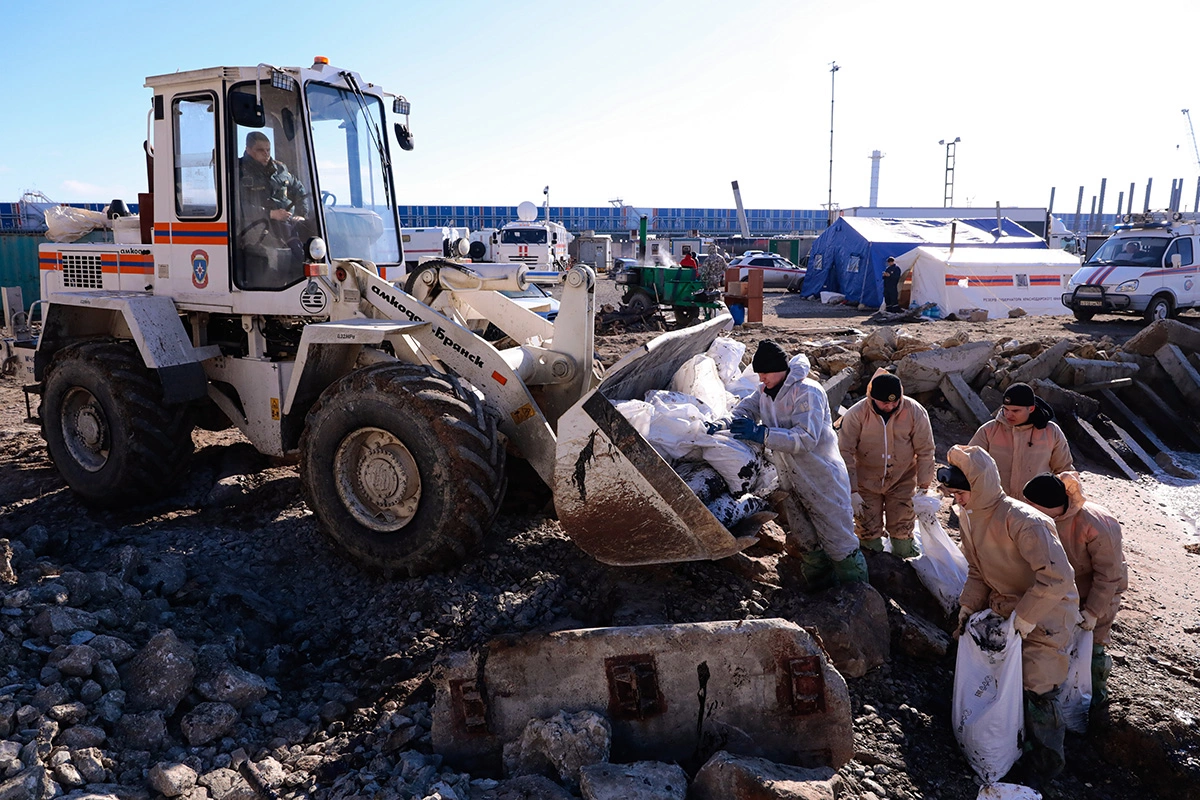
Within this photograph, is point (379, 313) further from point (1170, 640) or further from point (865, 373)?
point (865, 373)

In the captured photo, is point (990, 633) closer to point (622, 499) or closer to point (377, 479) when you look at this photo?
point (622, 499)

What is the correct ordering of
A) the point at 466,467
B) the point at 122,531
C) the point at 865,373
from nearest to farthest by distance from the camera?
the point at 466,467
the point at 122,531
the point at 865,373

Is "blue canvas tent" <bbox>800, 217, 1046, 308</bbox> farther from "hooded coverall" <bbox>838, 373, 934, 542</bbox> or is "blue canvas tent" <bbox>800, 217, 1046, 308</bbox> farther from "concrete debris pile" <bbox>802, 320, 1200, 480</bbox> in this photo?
"hooded coverall" <bbox>838, 373, 934, 542</bbox>

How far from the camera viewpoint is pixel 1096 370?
10781 mm

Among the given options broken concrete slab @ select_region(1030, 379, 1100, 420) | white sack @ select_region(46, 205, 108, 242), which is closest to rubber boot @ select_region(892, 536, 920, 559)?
broken concrete slab @ select_region(1030, 379, 1100, 420)

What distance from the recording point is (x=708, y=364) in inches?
232

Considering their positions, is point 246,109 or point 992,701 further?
point 246,109

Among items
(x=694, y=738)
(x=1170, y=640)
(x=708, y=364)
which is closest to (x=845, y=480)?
(x=708, y=364)

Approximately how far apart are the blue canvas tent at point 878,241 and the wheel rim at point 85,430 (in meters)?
20.2

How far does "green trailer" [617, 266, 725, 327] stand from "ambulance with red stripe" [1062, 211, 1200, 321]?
735cm

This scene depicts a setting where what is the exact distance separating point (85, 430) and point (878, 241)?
819 inches

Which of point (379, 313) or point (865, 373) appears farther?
point (865, 373)

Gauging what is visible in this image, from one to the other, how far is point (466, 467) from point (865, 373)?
7.55 meters

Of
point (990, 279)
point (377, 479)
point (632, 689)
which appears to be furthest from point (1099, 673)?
point (990, 279)
